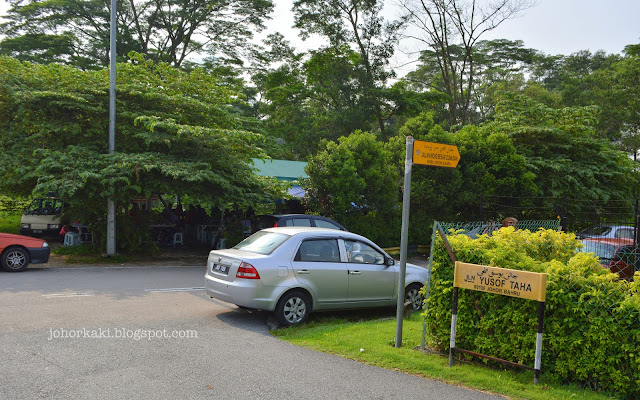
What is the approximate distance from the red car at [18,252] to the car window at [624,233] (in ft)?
51.1

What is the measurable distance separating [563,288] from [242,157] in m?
13.6

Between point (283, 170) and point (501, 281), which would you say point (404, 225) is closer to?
point (501, 281)

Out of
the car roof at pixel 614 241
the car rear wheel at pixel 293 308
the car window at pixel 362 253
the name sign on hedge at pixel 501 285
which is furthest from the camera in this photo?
the car roof at pixel 614 241

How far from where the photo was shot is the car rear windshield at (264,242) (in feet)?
27.8

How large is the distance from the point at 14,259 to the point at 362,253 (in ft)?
28.5

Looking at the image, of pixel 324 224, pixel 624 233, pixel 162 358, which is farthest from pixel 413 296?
pixel 624 233

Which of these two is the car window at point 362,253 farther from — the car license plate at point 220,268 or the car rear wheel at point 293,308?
the car license plate at point 220,268

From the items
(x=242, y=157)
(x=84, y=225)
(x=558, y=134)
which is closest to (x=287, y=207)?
(x=242, y=157)

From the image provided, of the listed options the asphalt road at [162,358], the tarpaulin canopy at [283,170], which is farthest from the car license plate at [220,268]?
the tarpaulin canopy at [283,170]

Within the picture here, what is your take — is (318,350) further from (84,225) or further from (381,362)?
(84,225)

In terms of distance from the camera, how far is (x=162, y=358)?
6180mm

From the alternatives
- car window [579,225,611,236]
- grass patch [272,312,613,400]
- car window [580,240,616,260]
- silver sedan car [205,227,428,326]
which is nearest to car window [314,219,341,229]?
silver sedan car [205,227,428,326]

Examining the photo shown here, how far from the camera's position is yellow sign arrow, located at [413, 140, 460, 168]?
21.8 ft

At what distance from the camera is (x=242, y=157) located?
18.0 metres
